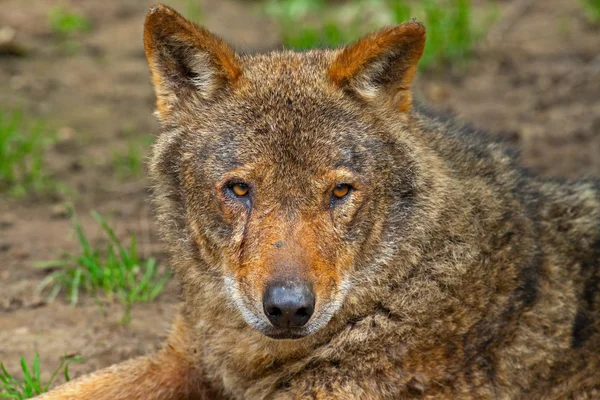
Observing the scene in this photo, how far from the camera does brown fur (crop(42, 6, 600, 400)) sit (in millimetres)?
4379

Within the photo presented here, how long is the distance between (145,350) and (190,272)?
1.10 meters

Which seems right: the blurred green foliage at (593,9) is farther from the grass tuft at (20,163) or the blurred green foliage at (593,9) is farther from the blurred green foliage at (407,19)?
the grass tuft at (20,163)

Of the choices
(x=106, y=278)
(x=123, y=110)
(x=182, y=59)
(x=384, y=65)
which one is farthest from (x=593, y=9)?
(x=182, y=59)

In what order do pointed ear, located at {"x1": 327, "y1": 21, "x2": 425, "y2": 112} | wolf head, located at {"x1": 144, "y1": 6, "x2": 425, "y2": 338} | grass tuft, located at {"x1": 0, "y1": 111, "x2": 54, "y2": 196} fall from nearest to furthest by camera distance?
1. wolf head, located at {"x1": 144, "y1": 6, "x2": 425, "y2": 338}
2. pointed ear, located at {"x1": 327, "y1": 21, "x2": 425, "y2": 112}
3. grass tuft, located at {"x1": 0, "y1": 111, "x2": 54, "y2": 196}

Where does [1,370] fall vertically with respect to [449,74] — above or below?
below

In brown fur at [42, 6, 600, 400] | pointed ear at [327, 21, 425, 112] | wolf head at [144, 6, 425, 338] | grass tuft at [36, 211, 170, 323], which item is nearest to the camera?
wolf head at [144, 6, 425, 338]

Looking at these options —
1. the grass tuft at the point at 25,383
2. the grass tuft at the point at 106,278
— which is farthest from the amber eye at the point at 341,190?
the grass tuft at the point at 106,278

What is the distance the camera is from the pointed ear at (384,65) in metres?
4.50

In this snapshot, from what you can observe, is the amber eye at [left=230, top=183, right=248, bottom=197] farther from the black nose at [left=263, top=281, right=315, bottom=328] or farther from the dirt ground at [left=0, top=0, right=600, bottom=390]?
the dirt ground at [left=0, top=0, right=600, bottom=390]

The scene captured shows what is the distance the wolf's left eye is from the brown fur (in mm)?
42

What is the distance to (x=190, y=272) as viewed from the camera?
4.89 m

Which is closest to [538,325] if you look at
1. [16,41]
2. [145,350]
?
[145,350]

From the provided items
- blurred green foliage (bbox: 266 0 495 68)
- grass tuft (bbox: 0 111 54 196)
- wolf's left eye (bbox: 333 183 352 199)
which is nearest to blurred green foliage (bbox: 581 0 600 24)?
blurred green foliage (bbox: 266 0 495 68)

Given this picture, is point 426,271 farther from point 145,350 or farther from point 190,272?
point 145,350
